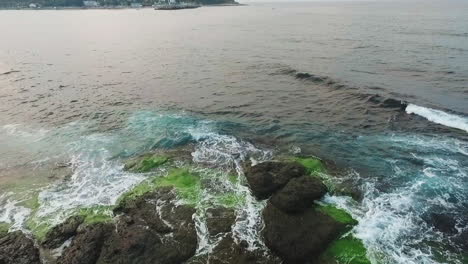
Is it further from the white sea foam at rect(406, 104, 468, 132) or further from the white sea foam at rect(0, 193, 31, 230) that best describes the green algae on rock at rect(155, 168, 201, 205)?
the white sea foam at rect(406, 104, 468, 132)

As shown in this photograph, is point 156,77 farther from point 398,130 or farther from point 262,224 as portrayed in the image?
point 262,224

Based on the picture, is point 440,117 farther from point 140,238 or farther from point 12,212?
point 12,212

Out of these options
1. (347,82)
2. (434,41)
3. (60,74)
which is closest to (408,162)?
(347,82)

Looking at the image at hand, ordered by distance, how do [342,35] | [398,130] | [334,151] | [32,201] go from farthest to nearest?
[342,35] → [398,130] → [334,151] → [32,201]

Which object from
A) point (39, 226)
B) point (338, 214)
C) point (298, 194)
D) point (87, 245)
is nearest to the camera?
point (87, 245)

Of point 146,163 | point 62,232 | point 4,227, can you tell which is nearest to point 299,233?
point 62,232

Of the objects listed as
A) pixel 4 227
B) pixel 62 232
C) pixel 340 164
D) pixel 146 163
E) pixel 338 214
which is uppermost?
pixel 338 214

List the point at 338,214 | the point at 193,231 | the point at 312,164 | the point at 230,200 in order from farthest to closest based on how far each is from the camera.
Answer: the point at 312,164, the point at 230,200, the point at 338,214, the point at 193,231
